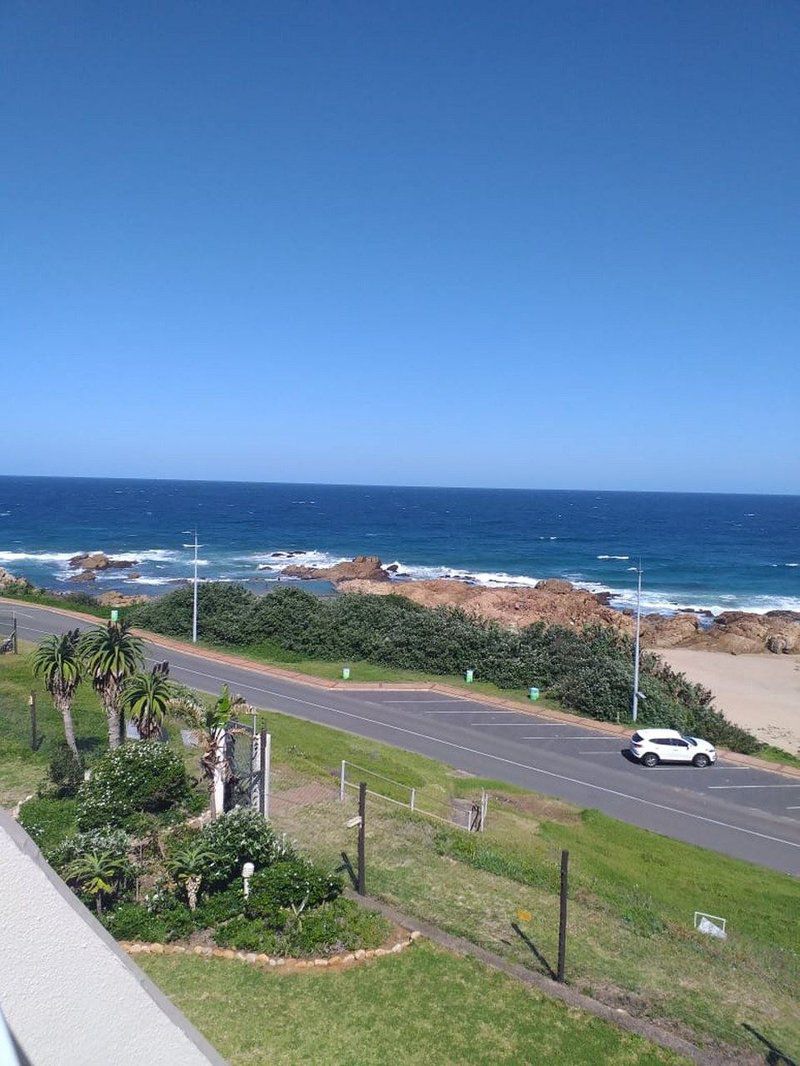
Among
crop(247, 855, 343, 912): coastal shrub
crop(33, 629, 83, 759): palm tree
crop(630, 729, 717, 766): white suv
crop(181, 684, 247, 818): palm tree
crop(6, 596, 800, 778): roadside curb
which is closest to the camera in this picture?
crop(247, 855, 343, 912): coastal shrub

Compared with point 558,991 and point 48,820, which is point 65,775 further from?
point 558,991

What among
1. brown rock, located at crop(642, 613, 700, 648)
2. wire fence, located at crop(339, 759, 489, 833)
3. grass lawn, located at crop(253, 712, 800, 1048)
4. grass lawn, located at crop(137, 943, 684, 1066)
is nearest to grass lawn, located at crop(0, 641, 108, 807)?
grass lawn, located at crop(253, 712, 800, 1048)

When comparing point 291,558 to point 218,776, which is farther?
point 291,558

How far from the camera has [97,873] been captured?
13484 mm

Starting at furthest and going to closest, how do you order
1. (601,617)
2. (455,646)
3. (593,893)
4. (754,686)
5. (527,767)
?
1. (601,617)
2. (754,686)
3. (455,646)
4. (527,767)
5. (593,893)

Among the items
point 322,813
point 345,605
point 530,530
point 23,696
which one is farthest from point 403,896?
point 530,530

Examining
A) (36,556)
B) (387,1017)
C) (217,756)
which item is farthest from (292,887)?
(36,556)

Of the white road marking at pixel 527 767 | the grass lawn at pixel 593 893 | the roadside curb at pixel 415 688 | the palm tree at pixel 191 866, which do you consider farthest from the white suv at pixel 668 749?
the palm tree at pixel 191 866

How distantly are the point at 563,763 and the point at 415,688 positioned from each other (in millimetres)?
10091

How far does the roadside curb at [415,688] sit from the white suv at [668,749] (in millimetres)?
1949

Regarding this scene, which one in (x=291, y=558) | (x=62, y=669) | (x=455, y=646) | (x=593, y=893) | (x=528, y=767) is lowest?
(x=528, y=767)

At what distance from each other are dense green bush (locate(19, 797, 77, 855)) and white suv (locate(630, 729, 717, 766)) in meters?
19.8

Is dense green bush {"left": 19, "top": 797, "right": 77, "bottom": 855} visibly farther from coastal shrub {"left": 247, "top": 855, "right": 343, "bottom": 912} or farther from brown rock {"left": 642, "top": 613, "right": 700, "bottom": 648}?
brown rock {"left": 642, "top": 613, "right": 700, "bottom": 648}

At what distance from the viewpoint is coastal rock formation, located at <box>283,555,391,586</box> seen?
83.3m
